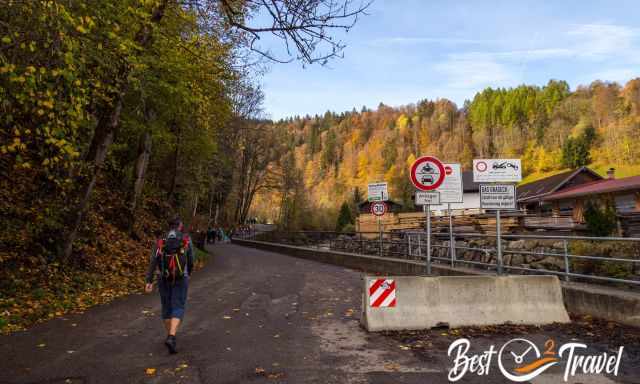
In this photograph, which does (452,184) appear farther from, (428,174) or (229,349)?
(229,349)

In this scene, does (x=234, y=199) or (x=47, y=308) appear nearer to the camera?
(x=47, y=308)

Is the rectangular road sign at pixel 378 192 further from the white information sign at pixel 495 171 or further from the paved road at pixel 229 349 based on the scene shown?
the white information sign at pixel 495 171

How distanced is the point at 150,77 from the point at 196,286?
5.75m

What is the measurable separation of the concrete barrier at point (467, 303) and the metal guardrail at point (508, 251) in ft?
2.68

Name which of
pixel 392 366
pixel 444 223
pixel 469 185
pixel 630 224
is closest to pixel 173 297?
pixel 392 366

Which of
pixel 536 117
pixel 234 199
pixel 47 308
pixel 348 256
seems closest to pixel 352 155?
pixel 536 117

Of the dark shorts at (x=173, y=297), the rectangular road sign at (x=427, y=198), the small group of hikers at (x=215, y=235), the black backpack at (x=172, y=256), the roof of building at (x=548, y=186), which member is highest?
the roof of building at (x=548, y=186)

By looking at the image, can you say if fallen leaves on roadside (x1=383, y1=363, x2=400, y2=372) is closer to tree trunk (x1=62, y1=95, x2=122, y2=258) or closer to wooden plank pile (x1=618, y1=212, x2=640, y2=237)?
tree trunk (x1=62, y1=95, x2=122, y2=258)

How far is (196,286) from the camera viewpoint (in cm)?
1355

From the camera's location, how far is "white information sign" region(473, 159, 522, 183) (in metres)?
9.54

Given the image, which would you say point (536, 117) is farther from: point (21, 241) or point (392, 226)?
point (21, 241)

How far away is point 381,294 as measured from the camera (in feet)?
25.0

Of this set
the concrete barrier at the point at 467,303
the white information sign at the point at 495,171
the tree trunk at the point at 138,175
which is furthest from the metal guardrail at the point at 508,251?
the tree trunk at the point at 138,175

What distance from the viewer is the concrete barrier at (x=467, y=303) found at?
760 cm
